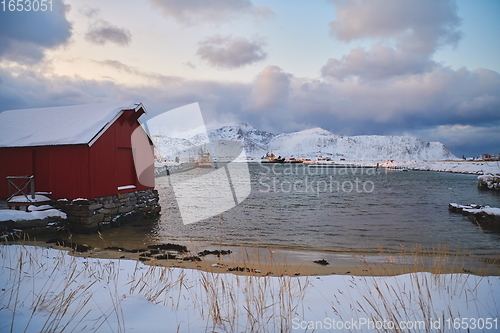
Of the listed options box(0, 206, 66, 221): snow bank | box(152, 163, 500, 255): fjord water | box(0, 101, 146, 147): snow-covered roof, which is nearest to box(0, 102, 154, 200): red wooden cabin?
box(0, 101, 146, 147): snow-covered roof

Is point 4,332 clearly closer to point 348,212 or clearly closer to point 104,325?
point 104,325

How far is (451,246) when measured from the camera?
13.1 m

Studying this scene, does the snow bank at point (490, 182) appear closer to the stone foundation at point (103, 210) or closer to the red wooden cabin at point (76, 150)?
the stone foundation at point (103, 210)

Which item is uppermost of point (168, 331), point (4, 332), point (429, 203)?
point (4, 332)

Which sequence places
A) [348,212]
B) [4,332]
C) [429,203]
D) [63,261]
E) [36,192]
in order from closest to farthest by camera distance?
[4,332]
[63,261]
[36,192]
[348,212]
[429,203]

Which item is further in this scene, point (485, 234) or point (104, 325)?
point (485, 234)

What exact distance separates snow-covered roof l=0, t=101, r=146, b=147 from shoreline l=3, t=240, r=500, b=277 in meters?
5.73

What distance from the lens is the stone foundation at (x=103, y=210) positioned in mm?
14742

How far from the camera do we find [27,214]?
1299 cm

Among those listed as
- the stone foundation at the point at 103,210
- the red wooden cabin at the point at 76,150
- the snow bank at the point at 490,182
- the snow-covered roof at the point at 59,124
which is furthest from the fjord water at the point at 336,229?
the snow bank at the point at 490,182

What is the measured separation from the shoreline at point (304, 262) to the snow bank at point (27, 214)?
174 centimetres

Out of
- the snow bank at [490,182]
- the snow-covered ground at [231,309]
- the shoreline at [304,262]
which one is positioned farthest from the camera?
the snow bank at [490,182]

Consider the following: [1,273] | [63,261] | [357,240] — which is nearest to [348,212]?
[357,240]

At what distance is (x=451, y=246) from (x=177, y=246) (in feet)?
39.7
